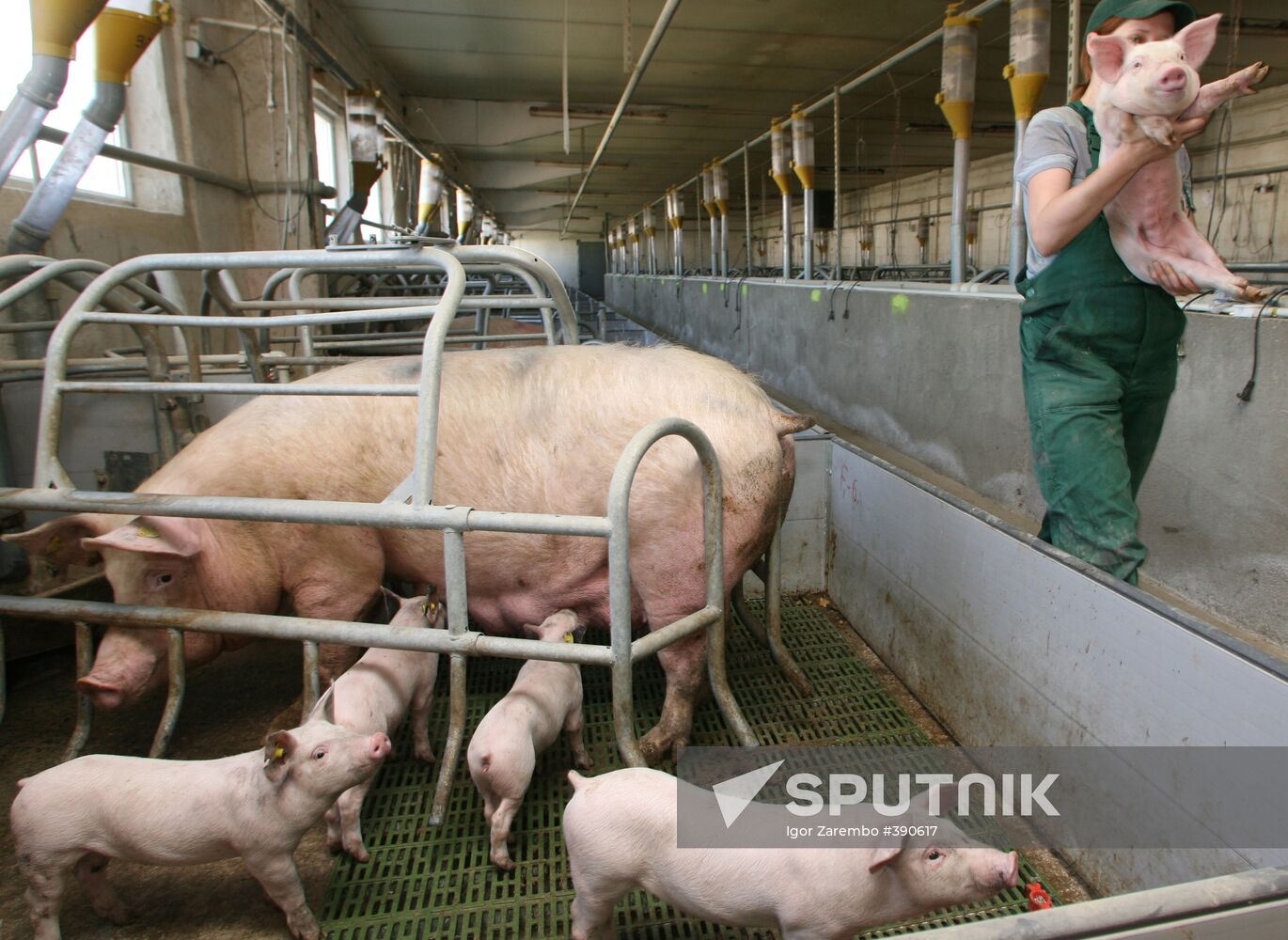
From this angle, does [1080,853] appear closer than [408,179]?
Yes

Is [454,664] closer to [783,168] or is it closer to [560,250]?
[783,168]

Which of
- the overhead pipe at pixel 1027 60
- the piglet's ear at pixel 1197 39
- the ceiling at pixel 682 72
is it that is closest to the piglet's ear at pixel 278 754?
the piglet's ear at pixel 1197 39

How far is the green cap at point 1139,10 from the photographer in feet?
5.80

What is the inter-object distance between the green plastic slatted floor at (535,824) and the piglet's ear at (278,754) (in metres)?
0.43

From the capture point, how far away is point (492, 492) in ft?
8.03

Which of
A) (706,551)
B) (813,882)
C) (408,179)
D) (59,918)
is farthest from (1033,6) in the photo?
(408,179)

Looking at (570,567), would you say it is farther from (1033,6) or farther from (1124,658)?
(1033,6)

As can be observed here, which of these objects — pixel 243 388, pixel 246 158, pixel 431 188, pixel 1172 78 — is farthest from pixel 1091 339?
pixel 431 188

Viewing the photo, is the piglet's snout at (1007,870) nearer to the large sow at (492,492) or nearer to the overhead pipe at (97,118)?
the large sow at (492,492)

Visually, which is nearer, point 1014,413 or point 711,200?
point 1014,413

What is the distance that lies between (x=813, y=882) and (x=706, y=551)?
0.95 meters

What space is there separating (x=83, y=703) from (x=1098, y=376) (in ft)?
9.47

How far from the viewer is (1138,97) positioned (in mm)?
1606

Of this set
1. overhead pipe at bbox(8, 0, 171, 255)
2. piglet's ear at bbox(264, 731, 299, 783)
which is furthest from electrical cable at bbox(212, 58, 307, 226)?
piglet's ear at bbox(264, 731, 299, 783)
